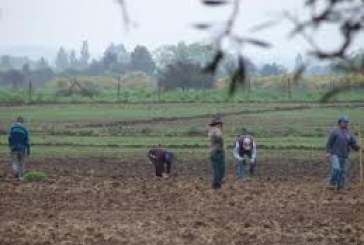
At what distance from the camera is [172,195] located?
20281 millimetres

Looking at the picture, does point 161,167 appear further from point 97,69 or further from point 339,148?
point 97,69

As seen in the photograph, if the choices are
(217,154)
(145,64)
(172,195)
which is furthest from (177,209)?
(145,64)

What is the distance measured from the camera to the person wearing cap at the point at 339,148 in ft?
71.0

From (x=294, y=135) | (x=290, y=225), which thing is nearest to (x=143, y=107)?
(x=294, y=135)

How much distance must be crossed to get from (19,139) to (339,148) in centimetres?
814

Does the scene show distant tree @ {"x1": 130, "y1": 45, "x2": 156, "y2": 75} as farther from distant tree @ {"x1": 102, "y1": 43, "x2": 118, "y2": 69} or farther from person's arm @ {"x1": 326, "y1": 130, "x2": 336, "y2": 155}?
person's arm @ {"x1": 326, "y1": 130, "x2": 336, "y2": 155}

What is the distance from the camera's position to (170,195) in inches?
799

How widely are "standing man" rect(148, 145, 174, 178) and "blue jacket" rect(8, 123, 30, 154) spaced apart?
3183 millimetres

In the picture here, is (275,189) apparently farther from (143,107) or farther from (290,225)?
(143,107)

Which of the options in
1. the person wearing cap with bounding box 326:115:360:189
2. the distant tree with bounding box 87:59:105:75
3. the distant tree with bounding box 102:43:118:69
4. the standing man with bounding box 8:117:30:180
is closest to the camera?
the person wearing cap with bounding box 326:115:360:189

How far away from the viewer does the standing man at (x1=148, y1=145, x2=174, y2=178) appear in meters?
25.0

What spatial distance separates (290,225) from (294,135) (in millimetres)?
26931

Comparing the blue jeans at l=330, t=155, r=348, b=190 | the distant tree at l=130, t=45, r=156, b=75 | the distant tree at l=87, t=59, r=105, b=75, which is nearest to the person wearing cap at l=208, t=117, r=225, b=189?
the blue jeans at l=330, t=155, r=348, b=190

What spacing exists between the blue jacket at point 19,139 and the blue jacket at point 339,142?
771 centimetres
